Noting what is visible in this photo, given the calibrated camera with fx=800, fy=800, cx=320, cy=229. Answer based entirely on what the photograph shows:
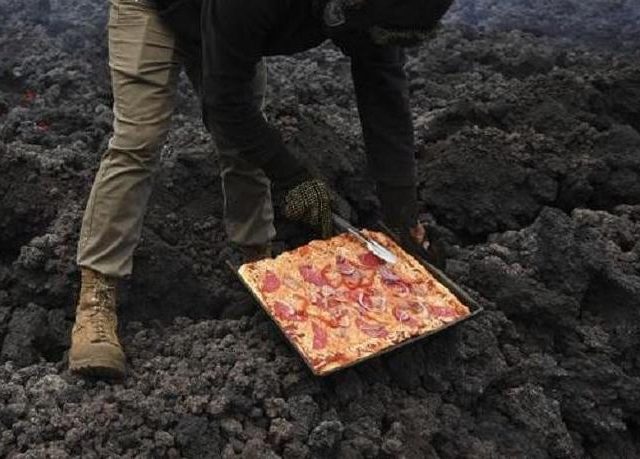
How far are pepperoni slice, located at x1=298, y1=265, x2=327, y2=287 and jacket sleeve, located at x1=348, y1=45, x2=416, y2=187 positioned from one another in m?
0.49

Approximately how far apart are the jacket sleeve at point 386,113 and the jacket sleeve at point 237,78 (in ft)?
1.62

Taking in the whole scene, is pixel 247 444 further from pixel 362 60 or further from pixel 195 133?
pixel 195 133

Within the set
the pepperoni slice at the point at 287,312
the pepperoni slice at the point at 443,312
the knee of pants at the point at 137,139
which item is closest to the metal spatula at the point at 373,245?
the pepperoni slice at the point at 443,312

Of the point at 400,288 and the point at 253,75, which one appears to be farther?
the point at 400,288

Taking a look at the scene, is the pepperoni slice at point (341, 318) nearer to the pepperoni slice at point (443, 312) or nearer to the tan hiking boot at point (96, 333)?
the pepperoni slice at point (443, 312)

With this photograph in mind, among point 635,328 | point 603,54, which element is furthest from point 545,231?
point 603,54

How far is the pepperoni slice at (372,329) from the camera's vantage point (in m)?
3.09

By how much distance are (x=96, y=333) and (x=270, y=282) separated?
711 millimetres

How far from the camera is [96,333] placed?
308 cm

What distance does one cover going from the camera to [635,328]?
352 centimetres

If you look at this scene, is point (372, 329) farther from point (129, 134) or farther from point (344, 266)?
point (129, 134)

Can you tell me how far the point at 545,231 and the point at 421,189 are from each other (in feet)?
2.98

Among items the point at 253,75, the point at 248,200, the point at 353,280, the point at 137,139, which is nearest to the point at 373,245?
the point at 353,280

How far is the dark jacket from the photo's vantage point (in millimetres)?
2703
